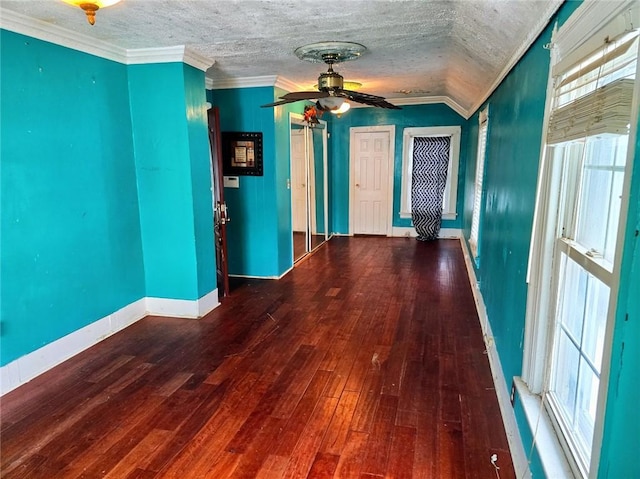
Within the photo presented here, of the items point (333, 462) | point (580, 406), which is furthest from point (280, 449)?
point (580, 406)

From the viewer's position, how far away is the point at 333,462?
78.6 inches

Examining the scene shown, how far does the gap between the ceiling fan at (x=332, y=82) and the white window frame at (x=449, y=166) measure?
3932 millimetres

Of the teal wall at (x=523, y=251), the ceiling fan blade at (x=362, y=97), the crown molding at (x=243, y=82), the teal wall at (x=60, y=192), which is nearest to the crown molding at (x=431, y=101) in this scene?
the crown molding at (x=243, y=82)

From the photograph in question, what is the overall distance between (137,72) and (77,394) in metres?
2.63

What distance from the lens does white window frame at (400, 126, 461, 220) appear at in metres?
7.09

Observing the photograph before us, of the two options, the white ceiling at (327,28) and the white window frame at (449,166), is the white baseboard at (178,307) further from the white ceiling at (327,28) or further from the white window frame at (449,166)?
the white window frame at (449,166)

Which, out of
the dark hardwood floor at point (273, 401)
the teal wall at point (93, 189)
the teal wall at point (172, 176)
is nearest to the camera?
the dark hardwood floor at point (273, 401)

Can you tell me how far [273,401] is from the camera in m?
2.50

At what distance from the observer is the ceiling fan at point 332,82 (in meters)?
3.24

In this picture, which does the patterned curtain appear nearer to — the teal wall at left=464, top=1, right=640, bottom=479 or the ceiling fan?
the teal wall at left=464, top=1, right=640, bottom=479

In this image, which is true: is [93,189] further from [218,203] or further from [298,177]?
[298,177]

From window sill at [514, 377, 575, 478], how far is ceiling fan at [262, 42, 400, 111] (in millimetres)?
2364

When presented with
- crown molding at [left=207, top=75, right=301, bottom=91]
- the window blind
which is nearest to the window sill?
the window blind

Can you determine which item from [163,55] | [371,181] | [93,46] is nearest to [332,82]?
[163,55]
